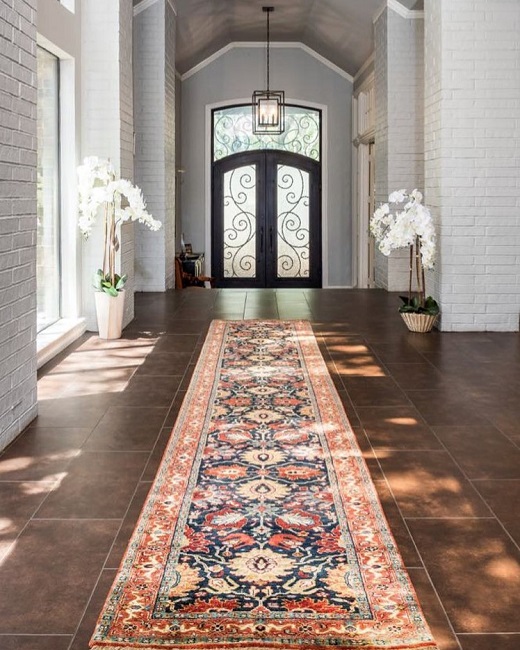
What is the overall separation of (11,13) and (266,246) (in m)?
10.0

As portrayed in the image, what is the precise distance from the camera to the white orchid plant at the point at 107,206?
22.7ft

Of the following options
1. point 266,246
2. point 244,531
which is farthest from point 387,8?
point 244,531

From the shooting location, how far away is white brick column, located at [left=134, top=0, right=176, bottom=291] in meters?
9.95

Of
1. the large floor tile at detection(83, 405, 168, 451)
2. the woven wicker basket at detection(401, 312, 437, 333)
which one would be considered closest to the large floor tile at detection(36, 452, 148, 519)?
the large floor tile at detection(83, 405, 168, 451)

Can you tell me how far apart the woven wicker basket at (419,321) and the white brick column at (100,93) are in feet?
7.94

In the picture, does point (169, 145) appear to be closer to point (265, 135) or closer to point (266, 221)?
point (265, 135)

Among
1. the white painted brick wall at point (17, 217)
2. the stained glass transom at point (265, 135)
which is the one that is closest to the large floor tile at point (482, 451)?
the white painted brick wall at point (17, 217)

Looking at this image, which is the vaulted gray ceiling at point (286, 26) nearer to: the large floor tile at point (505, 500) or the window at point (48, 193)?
the window at point (48, 193)

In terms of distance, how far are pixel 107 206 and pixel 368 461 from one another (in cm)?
399

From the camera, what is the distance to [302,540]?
9.50 feet

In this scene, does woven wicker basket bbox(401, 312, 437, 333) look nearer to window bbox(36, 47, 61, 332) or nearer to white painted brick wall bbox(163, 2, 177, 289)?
window bbox(36, 47, 61, 332)

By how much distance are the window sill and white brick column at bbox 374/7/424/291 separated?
428 cm

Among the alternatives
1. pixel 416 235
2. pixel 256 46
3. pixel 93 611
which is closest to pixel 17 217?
pixel 93 611

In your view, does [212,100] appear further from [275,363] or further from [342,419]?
[342,419]
